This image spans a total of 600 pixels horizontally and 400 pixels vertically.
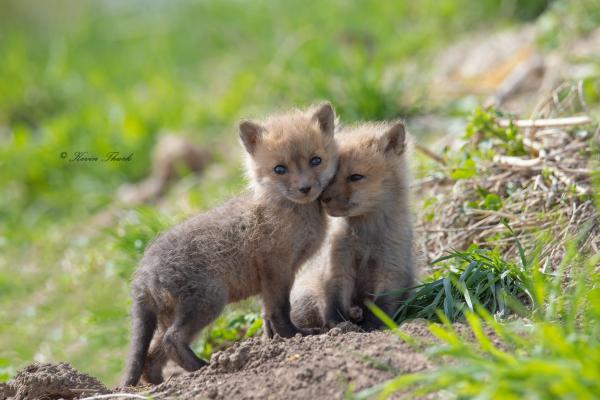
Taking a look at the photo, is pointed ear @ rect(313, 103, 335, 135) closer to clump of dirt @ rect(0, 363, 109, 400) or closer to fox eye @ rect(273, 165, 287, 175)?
fox eye @ rect(273, 165, 287, 175)

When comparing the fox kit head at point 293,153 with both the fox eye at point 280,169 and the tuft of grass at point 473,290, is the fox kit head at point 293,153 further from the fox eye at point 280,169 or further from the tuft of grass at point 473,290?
the tuft of grass at point 473,290

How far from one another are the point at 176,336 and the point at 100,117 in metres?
6.76

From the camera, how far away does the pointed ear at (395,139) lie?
191 inches

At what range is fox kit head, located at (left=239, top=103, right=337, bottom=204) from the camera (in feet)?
15.3

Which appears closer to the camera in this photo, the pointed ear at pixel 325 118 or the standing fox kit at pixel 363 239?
the standing fox kit at pixel 363 239

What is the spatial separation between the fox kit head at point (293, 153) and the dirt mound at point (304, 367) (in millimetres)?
982

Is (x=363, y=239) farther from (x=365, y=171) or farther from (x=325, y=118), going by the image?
(x=325, y=118)

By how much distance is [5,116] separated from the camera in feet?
38.8

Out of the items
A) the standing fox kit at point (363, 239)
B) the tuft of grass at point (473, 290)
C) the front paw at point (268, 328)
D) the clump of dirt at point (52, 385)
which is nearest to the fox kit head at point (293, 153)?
the standing fox kit at point (363, 239)

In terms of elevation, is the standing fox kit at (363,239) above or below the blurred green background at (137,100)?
below

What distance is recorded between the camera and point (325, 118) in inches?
196

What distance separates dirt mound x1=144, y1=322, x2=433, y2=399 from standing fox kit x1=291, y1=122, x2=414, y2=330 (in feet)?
1.81

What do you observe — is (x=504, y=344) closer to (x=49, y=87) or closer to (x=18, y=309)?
(x=18, y=309)

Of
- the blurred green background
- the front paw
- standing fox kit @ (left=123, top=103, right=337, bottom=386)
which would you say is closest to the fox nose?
standing fox kit @ (left=123, top=103, right=337, bottom=386)
